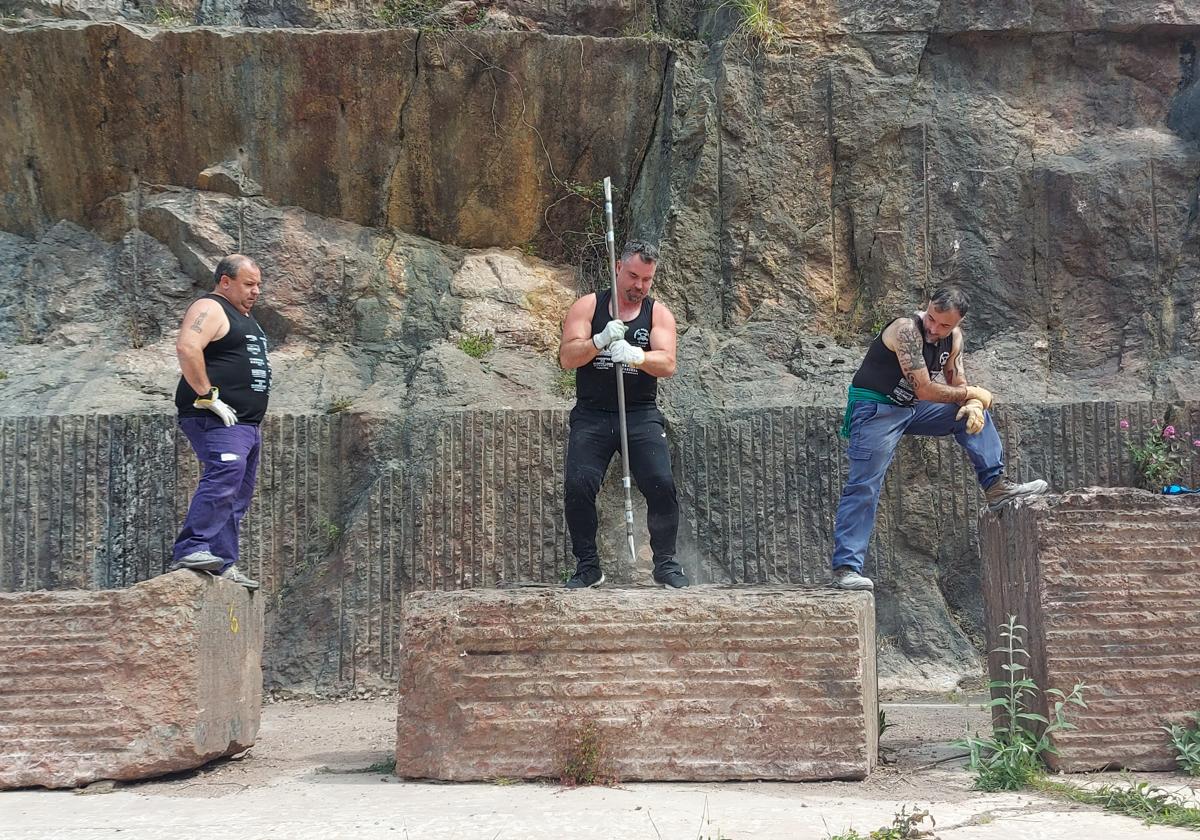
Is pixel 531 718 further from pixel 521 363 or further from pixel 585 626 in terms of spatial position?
pixel 521 363

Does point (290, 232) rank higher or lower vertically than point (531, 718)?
higher

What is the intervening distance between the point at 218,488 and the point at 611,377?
1746mm

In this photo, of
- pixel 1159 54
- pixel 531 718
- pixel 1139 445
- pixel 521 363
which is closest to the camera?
pixel 531 718

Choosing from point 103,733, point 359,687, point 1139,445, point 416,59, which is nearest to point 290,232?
point 416,59

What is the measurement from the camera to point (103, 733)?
449cm

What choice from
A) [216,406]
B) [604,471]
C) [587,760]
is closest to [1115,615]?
[587,760]

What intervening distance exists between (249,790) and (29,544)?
348 cm

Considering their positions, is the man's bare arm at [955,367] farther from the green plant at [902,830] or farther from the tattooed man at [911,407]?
the green plant at [902,830]

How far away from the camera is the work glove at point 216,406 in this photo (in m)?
5.31

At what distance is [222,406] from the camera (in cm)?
532

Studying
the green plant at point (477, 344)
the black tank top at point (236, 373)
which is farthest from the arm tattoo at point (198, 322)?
the green plant at point (477, 344)

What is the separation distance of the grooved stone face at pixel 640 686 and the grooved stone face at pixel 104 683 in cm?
79

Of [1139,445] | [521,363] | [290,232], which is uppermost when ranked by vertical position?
[290,232]

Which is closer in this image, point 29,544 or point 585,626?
point 585,626
